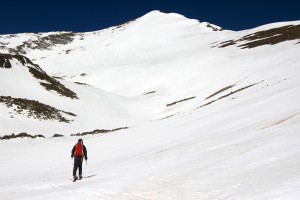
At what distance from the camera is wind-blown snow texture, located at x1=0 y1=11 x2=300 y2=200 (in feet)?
40.4

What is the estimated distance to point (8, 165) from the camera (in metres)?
23.9

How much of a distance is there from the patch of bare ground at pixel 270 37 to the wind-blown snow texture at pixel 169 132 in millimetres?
1043

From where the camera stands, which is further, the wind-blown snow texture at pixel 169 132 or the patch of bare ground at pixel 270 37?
the patch of bare ground at pixel 270 37

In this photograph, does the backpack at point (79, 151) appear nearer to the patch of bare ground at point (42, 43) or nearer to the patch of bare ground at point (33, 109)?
the patch of bare ground at point (33, 109)

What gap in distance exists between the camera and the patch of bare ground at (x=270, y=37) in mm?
76438

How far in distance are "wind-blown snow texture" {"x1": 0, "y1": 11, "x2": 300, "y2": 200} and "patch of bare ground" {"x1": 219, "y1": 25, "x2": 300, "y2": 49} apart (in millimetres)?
1043

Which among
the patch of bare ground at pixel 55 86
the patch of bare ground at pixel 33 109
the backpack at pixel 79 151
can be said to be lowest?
the backpack at pixel 79 151

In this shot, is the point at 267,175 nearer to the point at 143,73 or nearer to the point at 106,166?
the point at 106,166

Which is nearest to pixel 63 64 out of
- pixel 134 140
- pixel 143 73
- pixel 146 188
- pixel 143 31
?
pixel 143 31

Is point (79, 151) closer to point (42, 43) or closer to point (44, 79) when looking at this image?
point (44, 79)

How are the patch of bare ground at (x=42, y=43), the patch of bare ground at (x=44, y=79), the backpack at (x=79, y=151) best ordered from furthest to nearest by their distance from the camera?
1. the patch of bare ground at (x=42, y=43)
2. the patch of bare ground at (x=44, y=79)
3. the backpack at (x=79, y=151)

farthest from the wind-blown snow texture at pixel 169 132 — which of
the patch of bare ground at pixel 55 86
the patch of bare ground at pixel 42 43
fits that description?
the patch of bare ground at pixel 42 43

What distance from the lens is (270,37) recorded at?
85375mm

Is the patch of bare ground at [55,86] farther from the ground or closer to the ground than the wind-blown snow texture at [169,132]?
farther from the ground
